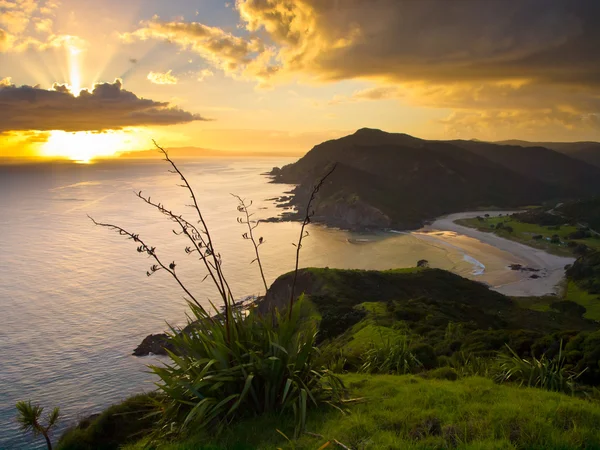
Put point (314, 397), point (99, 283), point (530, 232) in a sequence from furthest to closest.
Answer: point (530, 232)
point (99, 283)
point (314, 397)

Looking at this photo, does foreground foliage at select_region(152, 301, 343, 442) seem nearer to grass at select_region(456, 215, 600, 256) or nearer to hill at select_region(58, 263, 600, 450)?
hill at select_region(58, 263, 600, 450)

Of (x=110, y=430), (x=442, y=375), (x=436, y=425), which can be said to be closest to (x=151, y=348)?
(x=110, y=430)

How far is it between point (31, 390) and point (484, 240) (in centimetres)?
10231

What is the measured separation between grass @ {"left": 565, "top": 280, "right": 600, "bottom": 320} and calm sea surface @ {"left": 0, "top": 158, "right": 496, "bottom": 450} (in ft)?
53.1

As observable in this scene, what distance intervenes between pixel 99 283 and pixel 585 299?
7432 cm

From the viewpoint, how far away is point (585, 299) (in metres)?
62.9

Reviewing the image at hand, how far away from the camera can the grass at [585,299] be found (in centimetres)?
5667

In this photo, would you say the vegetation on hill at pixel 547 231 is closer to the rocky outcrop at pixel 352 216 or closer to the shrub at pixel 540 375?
the rocky outcrop at pixel 352 216

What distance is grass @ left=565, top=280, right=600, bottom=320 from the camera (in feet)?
186

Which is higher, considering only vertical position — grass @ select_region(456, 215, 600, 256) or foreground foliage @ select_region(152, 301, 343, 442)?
foreground foliage @ select_region(152, 301, 343, 442)

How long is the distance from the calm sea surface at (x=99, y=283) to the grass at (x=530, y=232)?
2116 cm

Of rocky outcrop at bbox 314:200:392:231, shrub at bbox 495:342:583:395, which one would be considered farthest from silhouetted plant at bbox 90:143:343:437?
rocky outcrop at bbox 314:200:392:231

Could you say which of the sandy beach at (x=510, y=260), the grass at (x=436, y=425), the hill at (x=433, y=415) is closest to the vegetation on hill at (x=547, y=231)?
the sandy beach at (x=510, y=260)

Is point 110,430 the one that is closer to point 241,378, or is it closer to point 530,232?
point 241,378
